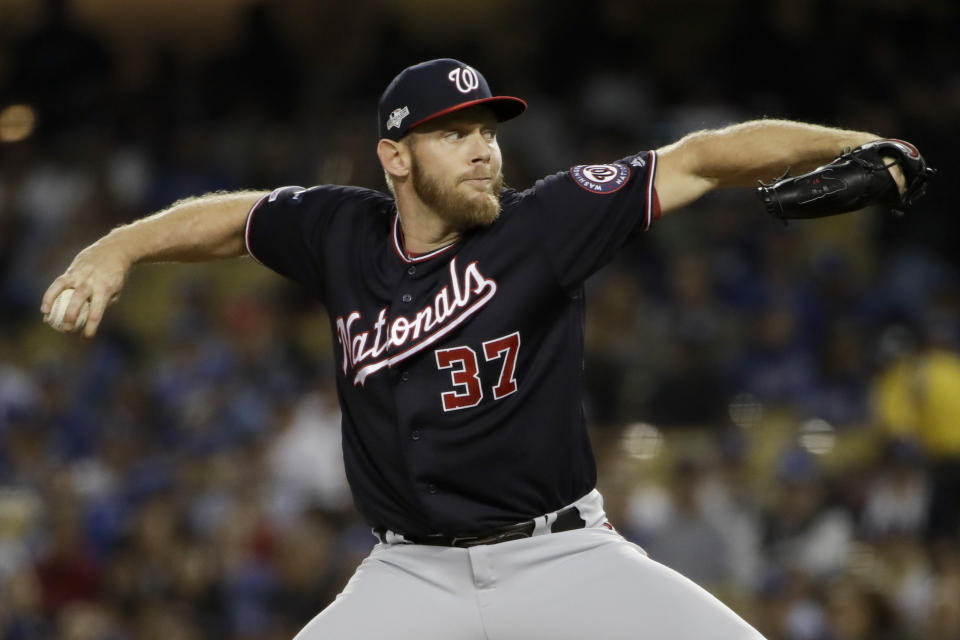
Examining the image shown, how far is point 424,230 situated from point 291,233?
346 millimetres

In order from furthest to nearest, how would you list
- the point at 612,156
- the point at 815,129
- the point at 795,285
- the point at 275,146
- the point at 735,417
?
the point at 275,146 < the point at 612,156 < the point at 795,285 < the point at 735,417 < the point at 815,129

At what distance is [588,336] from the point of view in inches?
278

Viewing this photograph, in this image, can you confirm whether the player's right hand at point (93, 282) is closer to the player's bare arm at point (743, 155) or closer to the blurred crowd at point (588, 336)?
the player's bare arm at point (743, 155)

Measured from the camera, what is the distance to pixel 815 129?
3.05m

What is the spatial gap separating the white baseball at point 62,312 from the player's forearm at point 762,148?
141 centimetres

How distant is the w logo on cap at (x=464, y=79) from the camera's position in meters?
3.13

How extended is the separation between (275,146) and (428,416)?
5765mm

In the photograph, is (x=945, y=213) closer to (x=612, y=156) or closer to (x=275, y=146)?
(x=612, y=156)

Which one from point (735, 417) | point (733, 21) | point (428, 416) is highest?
point (733, 21)

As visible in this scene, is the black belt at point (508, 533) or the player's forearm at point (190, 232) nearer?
the black belt at point (508, 533)

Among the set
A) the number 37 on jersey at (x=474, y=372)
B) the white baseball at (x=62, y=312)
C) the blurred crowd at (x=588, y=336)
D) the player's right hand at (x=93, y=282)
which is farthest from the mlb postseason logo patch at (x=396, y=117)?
the blurred crowd at (x=588, y=336)

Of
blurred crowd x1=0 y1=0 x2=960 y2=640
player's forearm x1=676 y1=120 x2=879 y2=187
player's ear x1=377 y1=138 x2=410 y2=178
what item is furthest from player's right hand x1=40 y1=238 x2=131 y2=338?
blurred crowd x1=0 y1=0 x2=960 y2=640

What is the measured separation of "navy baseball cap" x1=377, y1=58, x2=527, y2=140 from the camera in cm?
312

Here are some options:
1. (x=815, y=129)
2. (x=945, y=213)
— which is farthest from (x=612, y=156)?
(x=815, y=129)
